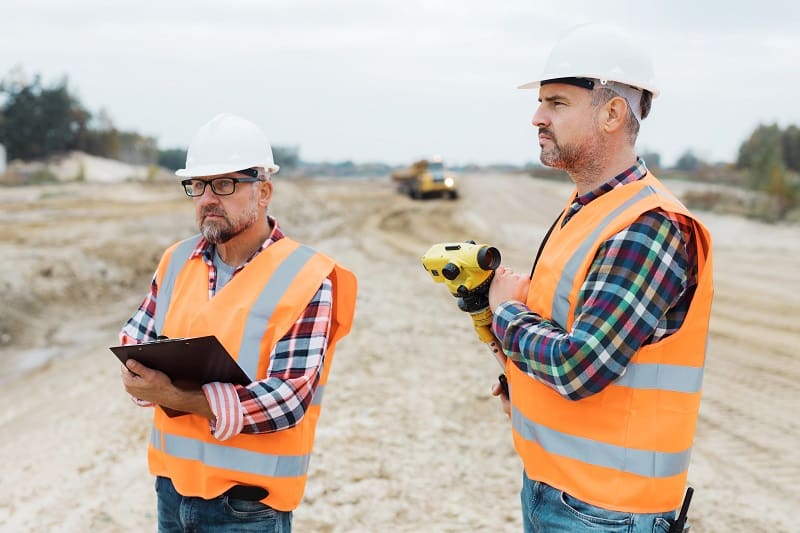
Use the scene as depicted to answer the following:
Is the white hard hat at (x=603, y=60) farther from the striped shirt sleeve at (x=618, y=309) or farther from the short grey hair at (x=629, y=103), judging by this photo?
the striped shirt sleeve at (x=618, y=309)

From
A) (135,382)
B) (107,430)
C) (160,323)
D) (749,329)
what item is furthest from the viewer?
(749,329)

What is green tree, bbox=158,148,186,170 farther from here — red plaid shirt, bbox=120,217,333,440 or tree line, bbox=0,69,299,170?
red plaid shirt, bbox=120,217,333,440

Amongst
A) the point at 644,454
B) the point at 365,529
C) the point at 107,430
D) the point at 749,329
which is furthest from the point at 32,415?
the point at 749,329

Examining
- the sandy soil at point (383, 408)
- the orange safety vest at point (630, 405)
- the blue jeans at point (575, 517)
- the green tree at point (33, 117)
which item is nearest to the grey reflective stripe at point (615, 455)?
the orange safety vest at point (630, 405)

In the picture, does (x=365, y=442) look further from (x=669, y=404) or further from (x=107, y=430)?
(x=669, y=404)

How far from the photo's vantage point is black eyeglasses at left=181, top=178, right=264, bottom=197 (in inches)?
94.5

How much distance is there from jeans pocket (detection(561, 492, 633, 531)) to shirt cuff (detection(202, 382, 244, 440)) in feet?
3.04

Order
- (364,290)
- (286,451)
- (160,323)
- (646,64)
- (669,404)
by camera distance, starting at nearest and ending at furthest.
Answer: (669,404), (646,64), (286,451), (160,323), (364,290)

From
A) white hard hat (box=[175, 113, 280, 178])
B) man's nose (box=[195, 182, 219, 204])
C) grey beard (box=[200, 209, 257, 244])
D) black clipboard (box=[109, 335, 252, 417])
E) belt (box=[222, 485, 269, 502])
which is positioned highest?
white hard hat (box=[175, 113, 280, 178])

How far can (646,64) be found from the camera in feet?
Answer: 6.33

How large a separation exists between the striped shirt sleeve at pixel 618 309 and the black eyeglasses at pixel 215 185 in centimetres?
116

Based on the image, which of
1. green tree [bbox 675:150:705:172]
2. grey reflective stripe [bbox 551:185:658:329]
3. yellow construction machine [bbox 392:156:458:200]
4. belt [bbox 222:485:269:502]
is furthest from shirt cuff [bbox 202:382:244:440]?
green tree [bbox 675:150:705:172]

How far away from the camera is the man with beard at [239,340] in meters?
2.09

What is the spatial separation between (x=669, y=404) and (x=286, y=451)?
44.2 inches
